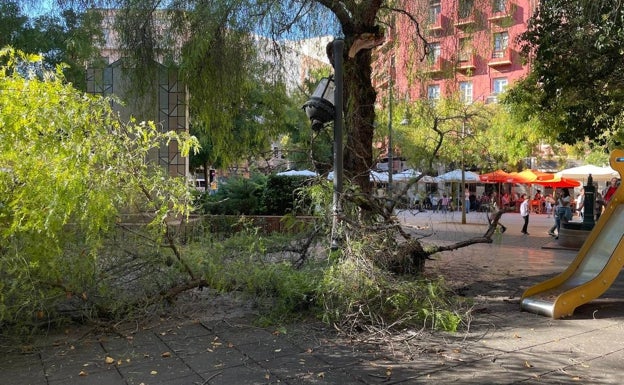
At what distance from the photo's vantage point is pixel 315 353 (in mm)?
5055

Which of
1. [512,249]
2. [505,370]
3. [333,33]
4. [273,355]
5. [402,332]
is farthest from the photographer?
[512,249]

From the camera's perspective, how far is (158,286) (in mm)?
6117

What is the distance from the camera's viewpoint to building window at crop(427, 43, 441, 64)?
11.1 metres

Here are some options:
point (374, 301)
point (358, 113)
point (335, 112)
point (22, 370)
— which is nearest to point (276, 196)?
point (358, 113)

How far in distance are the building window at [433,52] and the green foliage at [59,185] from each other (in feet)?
24.4

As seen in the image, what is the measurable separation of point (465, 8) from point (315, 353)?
7405mm

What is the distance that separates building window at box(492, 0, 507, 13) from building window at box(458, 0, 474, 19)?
486 mm

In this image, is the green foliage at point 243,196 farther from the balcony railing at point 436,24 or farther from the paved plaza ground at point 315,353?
the paved plaza ground at point 315,353

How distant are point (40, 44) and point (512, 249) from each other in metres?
12.6

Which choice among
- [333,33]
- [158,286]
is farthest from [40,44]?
[158,286]

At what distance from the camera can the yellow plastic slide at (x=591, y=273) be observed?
660 centimetres

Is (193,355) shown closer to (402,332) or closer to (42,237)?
(42,237)

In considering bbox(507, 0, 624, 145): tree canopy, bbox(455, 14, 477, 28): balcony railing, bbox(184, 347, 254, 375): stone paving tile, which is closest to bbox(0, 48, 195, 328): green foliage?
bbox(184, 347, 254, 375): stone paving tile

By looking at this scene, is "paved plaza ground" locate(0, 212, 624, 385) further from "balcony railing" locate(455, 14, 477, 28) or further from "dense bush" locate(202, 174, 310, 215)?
"dense bush" locate(202, 174, 310, 215)
